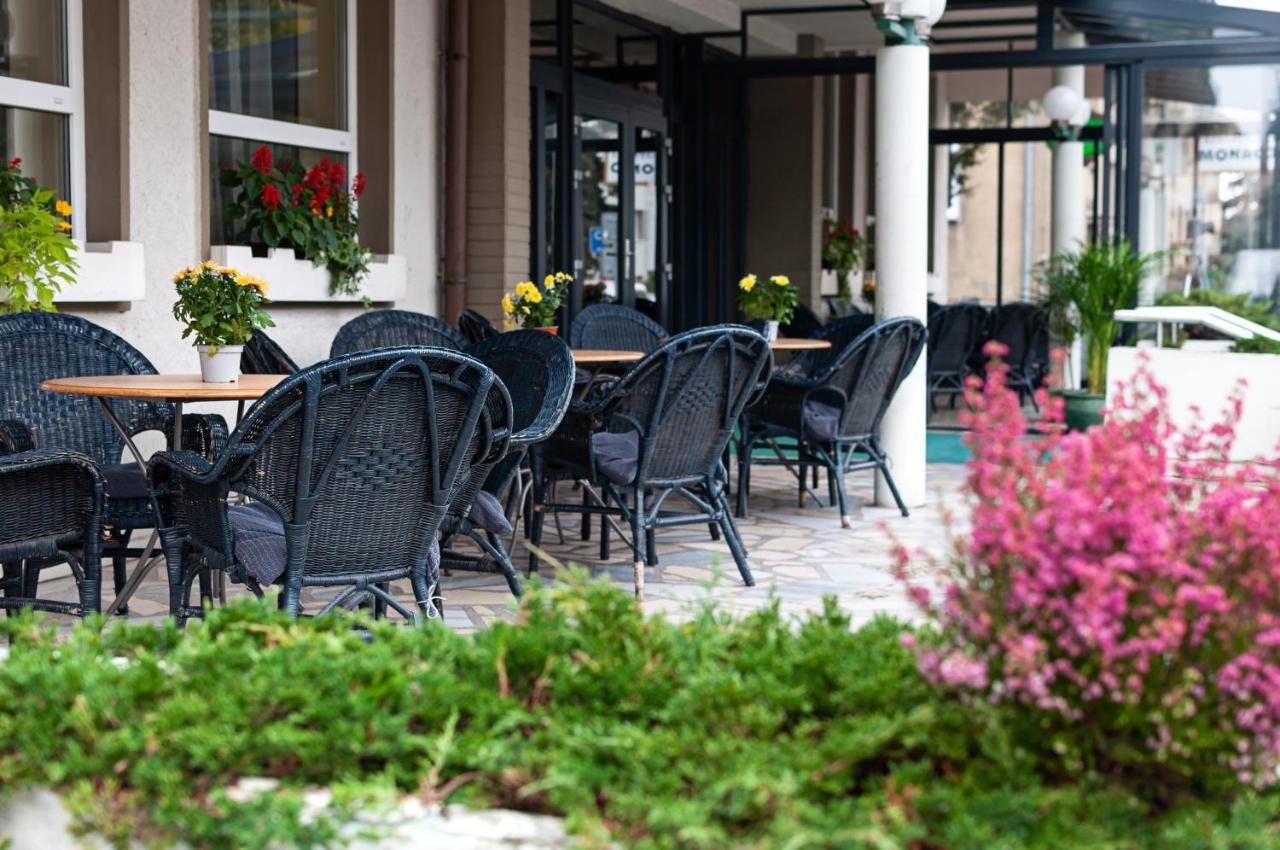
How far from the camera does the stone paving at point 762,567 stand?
495 centimetres

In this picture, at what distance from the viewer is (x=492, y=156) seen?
8125mm

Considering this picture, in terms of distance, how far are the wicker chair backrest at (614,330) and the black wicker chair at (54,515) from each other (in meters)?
3.68

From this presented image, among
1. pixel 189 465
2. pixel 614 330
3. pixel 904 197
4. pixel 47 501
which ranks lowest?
pixel 47 501

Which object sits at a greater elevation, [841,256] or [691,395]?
[841,256]

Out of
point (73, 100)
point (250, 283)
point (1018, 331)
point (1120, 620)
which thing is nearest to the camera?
point (1120, 620)

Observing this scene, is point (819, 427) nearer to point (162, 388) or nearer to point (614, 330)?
point (614, 330)

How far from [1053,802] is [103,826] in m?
1.02

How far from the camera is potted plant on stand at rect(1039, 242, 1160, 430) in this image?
9555 mm

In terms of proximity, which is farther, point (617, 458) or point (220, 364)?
point (617, 458)

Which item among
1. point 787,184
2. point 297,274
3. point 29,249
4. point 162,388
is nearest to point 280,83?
point 297,274

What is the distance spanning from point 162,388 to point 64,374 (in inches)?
35.4

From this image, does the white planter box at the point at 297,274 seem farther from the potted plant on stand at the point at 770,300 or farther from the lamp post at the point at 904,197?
the lamp post at the point at 904,197

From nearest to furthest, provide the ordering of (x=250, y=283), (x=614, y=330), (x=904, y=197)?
(x=250, y=283), (x=904, y=197), (x=614, y=330)

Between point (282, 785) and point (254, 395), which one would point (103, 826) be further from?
point (254, 395)
